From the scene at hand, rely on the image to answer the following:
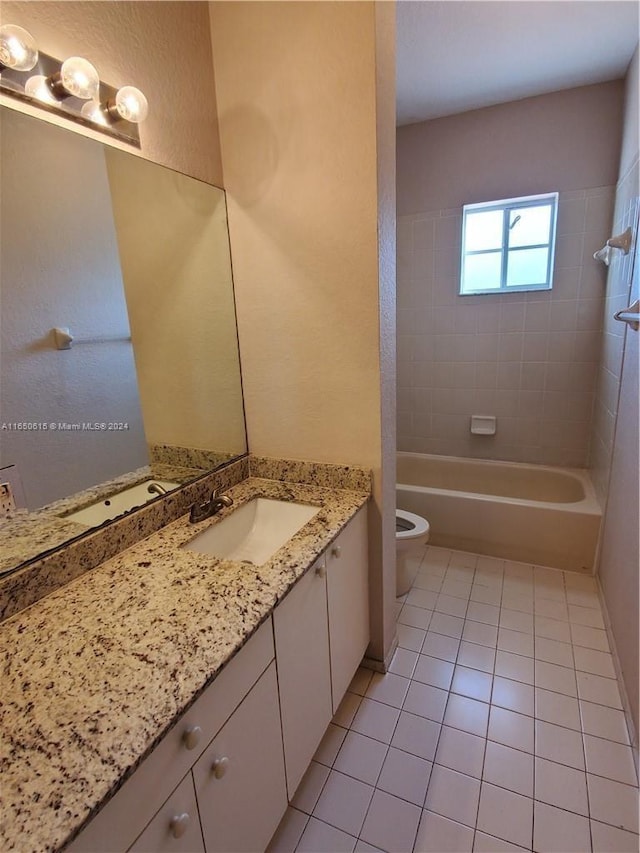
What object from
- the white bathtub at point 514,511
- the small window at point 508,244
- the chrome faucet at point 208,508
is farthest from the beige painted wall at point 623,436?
→ the chrome faucet at point 208,508

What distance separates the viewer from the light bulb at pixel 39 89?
952mm

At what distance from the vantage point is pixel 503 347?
9.36 feet

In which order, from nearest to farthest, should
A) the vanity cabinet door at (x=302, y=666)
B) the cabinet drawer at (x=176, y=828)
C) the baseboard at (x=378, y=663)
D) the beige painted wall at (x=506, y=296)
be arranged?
the cabinet drawer at (x=176, y=828), the vanity cabinet door at (x=302, y=666), the baseboard at (x=378, y=663), the beige painted wall at (x=506, y=296)

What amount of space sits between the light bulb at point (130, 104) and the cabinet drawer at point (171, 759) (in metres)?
1.34

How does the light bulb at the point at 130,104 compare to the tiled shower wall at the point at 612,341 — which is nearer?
the light bulb at the point at 130,104

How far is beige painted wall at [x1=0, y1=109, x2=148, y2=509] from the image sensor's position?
38.7 inches

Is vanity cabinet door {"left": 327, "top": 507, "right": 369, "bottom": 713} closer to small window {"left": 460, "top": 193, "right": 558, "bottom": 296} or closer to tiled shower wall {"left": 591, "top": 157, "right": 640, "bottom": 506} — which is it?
tiled shower wall {"left": 591, "top": 157, "right": 640, "bottom": 506}

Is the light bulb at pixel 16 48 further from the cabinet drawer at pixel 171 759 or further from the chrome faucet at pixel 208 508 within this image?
the cabinet drawer at pixel 171 759

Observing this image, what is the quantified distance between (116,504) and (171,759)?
2.32ft

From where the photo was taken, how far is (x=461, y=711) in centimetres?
155

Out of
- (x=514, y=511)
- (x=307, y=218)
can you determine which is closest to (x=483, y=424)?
(x=514, y=511)

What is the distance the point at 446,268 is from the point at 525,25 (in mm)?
1257

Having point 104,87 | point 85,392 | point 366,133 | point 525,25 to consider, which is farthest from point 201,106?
point 525,25

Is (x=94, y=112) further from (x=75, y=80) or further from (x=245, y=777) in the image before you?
(x=245, y=777)
